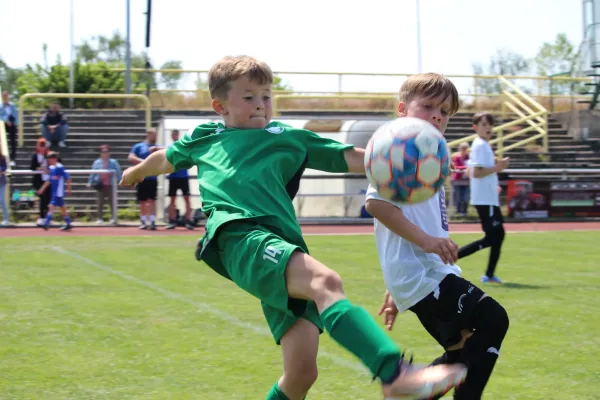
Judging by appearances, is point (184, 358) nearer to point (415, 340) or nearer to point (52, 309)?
point (415, 340)

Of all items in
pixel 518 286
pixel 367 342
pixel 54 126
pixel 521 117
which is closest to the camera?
pixel 367 342

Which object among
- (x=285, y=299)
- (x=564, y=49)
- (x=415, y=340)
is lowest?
(x=415, y=340)

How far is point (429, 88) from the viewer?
13.4 ft

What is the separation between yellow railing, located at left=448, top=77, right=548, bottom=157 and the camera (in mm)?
28031

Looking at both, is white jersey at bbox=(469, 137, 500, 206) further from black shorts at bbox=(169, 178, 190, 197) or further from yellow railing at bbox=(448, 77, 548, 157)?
yellow railing at bbox=(448, 77, 548, 157)

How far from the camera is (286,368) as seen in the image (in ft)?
12.3

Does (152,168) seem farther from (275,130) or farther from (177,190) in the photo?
(177,190)

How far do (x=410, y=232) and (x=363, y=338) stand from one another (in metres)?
0.60

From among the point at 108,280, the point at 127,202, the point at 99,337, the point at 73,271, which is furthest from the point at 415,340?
the point at 127,202

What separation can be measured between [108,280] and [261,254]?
6.94 m

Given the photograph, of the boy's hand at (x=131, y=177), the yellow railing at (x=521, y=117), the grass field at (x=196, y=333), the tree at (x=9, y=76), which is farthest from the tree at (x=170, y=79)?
the tree at (x=9, y=76)

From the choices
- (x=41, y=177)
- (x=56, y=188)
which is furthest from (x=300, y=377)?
(x=41, y=177)

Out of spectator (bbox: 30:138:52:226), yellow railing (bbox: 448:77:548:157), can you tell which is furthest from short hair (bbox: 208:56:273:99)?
yellow railing (bbox: 448:77:548:157)

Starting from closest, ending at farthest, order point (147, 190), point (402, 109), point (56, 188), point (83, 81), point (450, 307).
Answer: point (450, 307) → point (402, 109) → point (147, 190) → point (56, 188) → point (83, 81)
